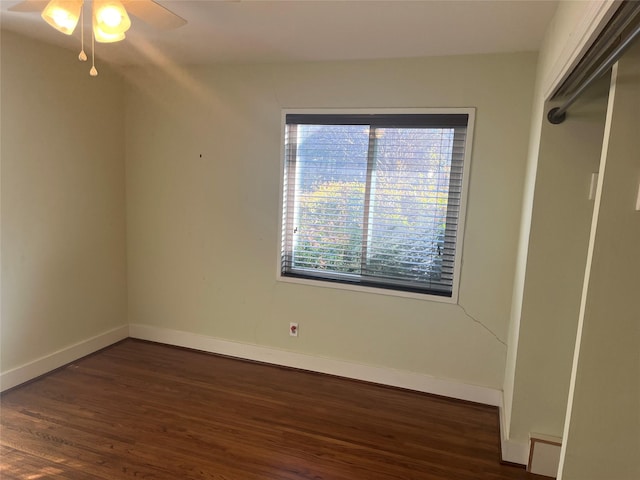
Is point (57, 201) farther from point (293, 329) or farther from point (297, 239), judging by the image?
point (293, 329)

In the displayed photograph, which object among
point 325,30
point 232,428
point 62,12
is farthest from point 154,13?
point 232,428

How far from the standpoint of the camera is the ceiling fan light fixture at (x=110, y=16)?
1550 millimetres

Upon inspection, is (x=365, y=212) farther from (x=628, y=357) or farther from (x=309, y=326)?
(x=628, y=357)

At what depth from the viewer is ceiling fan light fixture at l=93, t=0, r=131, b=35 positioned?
1550mm

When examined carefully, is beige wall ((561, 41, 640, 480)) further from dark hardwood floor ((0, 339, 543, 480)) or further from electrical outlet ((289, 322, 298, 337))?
electrical outlet ((289, 322, 298, 337))

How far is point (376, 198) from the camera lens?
2857 mm

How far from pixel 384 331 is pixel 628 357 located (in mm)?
1772

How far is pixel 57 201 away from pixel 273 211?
5.03 feet

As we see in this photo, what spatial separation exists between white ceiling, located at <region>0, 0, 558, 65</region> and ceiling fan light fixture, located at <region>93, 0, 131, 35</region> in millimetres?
455

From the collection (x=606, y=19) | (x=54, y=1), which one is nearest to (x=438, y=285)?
(x=606, y=19)

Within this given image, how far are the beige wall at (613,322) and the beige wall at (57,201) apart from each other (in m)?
3.14

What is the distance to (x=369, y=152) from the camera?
9.29ft

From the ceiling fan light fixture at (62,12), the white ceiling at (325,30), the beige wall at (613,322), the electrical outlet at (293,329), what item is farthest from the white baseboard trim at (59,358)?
the beige wall at (613,322)

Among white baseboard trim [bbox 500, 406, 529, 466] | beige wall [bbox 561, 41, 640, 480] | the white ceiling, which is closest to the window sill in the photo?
white baseboard trim [bbox 500, 406, 529, 466]
